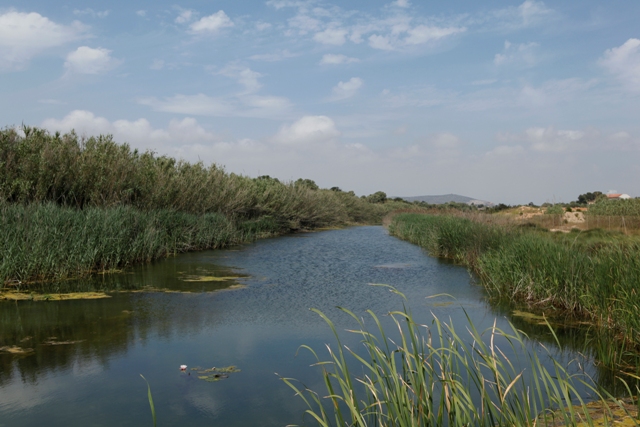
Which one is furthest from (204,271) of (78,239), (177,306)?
(177,306)

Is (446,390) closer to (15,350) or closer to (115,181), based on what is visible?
(15,350)

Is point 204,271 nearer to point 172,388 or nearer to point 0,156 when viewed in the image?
point 0,156

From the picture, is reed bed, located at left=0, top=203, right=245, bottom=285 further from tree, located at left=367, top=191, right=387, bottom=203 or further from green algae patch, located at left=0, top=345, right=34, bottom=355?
tree, located at left=367, top=191, right=387, bottom=203

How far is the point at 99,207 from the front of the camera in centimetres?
1338

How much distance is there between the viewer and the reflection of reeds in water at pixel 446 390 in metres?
2.76

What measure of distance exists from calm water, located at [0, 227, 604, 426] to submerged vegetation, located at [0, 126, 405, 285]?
936mm

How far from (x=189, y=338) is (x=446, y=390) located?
4.58m

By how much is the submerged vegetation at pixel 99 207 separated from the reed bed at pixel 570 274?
841 cm

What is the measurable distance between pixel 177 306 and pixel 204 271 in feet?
12.7

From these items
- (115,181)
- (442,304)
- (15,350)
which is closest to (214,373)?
(15,350)

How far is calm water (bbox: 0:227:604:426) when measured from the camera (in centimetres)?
454

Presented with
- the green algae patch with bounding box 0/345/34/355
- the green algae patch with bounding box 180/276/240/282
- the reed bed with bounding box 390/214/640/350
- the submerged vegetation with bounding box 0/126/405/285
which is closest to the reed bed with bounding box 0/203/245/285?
the submerged vegetation with bounding box 0/126/405/285

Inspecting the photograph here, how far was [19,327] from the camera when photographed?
277 inches

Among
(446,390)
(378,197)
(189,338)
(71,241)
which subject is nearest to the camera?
(446,390)
